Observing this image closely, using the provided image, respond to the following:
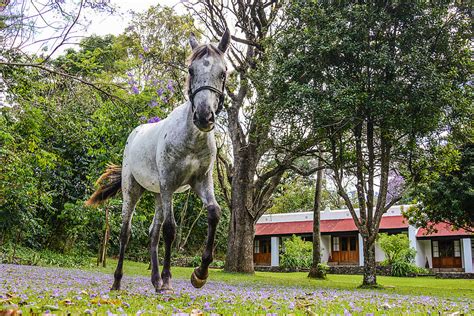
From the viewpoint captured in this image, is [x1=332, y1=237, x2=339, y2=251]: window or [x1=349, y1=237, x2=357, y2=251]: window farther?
[x1=332, y1=237, x2=339, y2=251]: window

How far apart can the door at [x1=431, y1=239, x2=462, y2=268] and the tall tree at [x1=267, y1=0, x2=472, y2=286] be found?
71.3 ft

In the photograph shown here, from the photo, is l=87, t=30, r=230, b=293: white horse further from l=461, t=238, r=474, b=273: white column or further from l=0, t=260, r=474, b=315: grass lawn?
l=461, t=238, r=474, b=273: white column

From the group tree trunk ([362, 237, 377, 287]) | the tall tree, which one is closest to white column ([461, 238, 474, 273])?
tree trunk ([362, 237, 377, 287])

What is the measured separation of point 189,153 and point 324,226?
31.1 metres

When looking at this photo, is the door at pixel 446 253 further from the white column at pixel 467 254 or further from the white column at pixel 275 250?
the white column at pixel 275 250

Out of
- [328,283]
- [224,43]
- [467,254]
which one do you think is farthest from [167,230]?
[467,254]

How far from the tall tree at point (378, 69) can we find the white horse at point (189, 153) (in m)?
6.75

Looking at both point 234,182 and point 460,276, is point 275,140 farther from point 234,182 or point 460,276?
point 460,276

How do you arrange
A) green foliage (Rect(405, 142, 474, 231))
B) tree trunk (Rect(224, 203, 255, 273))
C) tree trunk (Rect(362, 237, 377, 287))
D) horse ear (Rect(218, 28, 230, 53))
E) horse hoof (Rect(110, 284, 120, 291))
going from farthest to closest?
tree trunk (Rect(224, 203, 255, 273)) → green foliage (Rect(405, 142, 474, 231)) → tree trunk (Rect(362, 237, 377, 287)) → horse hoof (Rect(110, 284, 120, 291)) → horse ear (Rect(218, 28, 230, 53))

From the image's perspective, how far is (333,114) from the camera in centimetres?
1209

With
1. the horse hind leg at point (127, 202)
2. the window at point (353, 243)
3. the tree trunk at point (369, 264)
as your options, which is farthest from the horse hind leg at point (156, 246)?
the window at point (353, 243)

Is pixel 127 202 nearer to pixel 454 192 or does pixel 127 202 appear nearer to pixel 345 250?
pixel 454 192

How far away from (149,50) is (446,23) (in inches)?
453

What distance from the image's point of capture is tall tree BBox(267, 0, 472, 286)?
1203cm
